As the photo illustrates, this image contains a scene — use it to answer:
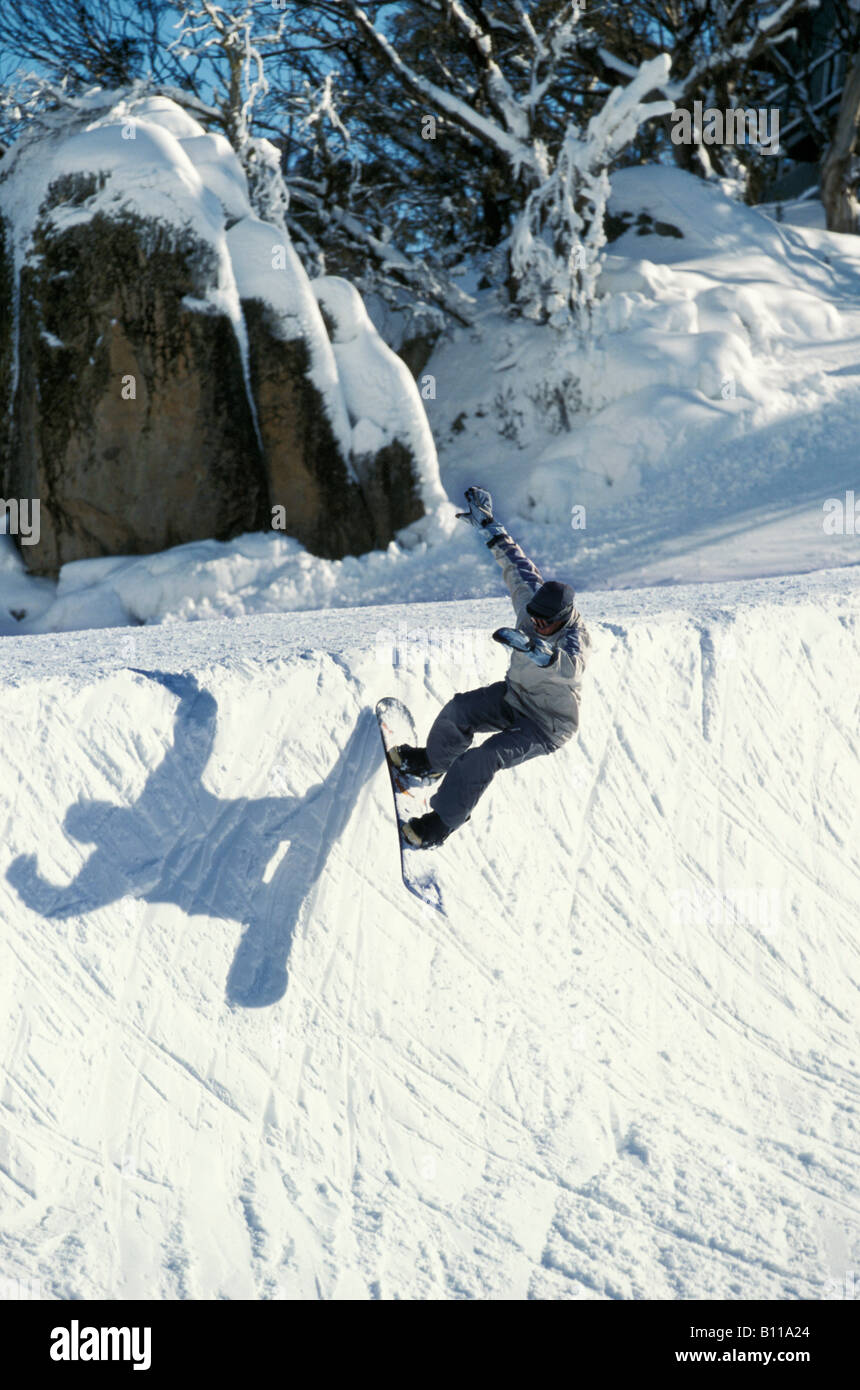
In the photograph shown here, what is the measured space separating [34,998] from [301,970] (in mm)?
1106

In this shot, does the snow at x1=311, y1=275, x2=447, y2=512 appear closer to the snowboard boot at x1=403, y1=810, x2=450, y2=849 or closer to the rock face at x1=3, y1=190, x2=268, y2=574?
the rock face at x1=3, y1=190, x2=268, y2=574

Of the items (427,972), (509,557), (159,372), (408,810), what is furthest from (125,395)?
(427,972)

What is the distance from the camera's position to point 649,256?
1590 centimetres

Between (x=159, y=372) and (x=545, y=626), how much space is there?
8213 mm

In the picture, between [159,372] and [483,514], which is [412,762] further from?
[159,372]

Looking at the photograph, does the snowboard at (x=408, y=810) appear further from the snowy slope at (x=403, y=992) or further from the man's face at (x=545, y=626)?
the man's face at (x=545, y=626)

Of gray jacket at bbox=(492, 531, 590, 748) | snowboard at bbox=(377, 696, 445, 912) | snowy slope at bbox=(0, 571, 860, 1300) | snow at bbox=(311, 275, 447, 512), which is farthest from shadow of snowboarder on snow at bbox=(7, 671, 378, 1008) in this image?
snow at bbox=(311, 275, 447, 512)

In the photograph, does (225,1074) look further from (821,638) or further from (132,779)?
(821,638)

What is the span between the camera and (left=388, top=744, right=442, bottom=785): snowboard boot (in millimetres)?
5238

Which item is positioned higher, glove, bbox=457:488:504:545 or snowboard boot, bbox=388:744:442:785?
glove, bbox=457:488:504:545

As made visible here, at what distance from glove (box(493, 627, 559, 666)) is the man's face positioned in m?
0.07

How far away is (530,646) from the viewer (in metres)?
4.64

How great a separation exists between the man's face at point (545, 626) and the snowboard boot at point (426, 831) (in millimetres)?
905
